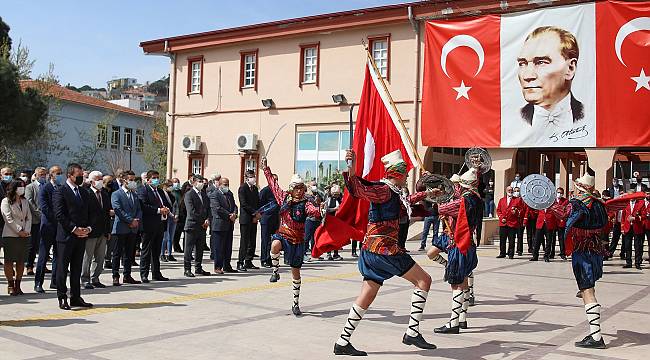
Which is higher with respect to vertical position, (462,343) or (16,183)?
(16,183)

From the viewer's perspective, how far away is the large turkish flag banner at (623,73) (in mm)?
18891

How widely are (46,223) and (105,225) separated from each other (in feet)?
4.17

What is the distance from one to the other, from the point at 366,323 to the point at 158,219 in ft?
16.8

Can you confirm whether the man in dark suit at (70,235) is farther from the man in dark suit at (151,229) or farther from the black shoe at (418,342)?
the black shoe at (418,342)

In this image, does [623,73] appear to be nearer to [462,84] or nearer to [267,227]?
[462,84]

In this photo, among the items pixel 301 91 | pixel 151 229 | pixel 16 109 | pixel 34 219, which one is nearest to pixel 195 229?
pixel 151 229

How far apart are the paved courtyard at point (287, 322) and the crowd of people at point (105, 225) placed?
0.44 m

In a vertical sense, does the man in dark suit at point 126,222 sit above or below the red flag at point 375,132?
below

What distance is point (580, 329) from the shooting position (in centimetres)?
822

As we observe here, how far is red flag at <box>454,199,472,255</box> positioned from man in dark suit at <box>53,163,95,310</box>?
501cm

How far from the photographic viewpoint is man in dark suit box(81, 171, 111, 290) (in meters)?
9.57

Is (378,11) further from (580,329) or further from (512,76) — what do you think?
(580,329)

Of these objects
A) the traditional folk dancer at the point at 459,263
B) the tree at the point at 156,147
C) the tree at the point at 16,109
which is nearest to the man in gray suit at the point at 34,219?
the traditional folk dancer at the point at 459,263

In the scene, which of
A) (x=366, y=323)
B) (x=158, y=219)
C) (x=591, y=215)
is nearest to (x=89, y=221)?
(x=158, y=219)
